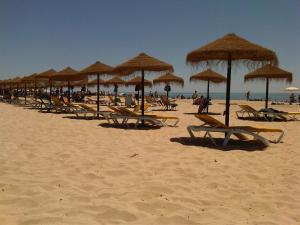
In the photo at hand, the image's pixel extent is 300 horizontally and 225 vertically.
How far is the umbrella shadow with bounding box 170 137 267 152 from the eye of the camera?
22.9 feet

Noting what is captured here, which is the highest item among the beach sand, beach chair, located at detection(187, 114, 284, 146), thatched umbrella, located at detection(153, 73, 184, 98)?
thatched umbrella, located at detection(153, 73, 184, 98)

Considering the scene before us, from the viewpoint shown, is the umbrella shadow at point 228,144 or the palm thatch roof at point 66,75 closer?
the umbrella shadow at point 228,144

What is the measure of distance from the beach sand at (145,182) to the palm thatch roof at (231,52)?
1.93m

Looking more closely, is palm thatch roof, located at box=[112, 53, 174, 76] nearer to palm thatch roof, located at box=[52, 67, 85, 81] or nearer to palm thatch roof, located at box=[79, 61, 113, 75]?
palm thatch roof, located at box=[79, 61, 113, 75]

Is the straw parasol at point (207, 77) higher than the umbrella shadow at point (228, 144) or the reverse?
higher

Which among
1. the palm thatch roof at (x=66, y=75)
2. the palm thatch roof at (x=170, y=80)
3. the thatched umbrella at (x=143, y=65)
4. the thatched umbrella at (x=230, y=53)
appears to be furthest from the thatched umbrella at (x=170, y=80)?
the thatched umbrella at (x=230, y=53)

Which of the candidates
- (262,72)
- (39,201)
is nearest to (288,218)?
(39,201)

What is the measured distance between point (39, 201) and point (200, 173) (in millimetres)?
2253

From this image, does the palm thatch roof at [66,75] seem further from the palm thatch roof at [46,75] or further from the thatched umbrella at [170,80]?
the thatched umbrella at [170,80]

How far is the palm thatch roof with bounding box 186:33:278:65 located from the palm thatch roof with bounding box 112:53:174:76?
5.65 feet

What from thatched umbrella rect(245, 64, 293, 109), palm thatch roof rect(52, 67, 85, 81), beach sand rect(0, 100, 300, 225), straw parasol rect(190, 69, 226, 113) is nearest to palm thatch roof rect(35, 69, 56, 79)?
palm thatch roof rect(52, 67, 85, 81)

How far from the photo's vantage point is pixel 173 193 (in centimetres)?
400

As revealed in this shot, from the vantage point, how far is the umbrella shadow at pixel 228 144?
22.9 ft

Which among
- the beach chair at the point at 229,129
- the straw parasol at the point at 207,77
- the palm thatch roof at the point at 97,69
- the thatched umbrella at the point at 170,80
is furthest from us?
the thatched umbrella at the point at 170,80
